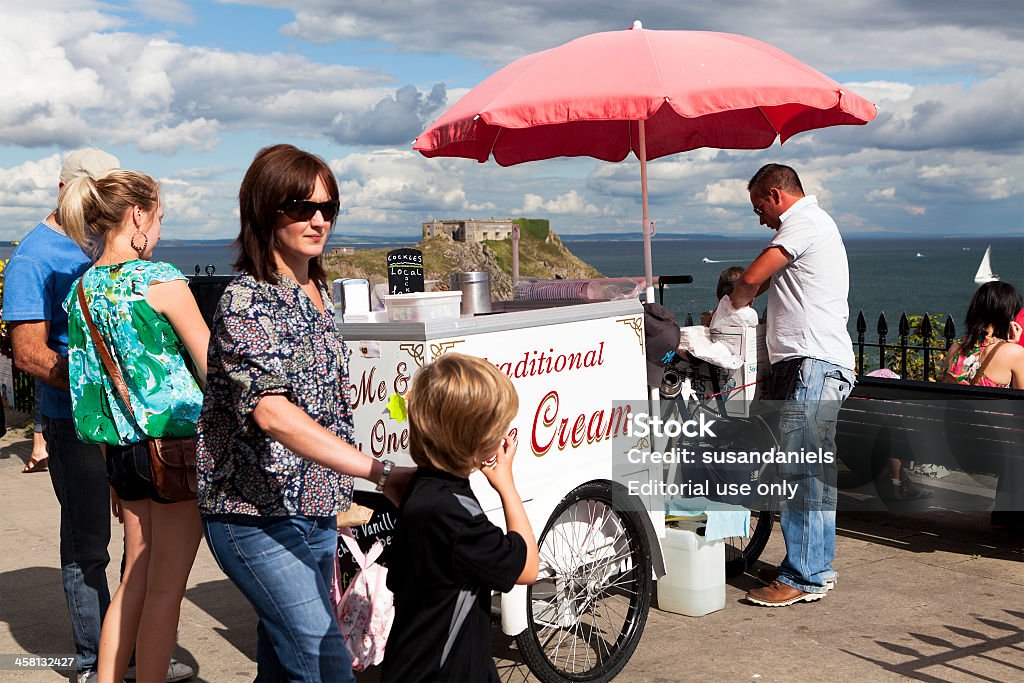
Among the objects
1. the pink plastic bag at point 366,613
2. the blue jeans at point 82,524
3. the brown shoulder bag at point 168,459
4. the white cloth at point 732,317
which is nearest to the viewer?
the brown shoulder bag at point 168,459

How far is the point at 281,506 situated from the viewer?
272 centimetres

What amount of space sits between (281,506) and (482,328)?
1435 mm

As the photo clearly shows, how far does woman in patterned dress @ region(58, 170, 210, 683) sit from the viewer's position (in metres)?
3.37

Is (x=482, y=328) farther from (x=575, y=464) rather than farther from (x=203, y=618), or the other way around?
(x=203, y=618)

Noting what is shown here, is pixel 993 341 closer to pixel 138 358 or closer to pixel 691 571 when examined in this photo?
pixel 691 571

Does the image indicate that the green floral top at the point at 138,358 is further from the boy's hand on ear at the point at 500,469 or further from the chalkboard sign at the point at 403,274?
the chalkboard sign at the point at 403,274

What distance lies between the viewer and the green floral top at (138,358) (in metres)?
3.37

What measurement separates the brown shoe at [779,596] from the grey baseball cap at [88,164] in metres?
3.62

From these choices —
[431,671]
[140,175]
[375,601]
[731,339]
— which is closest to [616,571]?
[375,601]

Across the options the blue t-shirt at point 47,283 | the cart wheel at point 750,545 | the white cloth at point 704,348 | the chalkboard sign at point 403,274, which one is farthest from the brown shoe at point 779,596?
the blue t-shirt at point 47,283

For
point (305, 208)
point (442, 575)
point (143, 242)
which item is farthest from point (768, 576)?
point (305, 208)

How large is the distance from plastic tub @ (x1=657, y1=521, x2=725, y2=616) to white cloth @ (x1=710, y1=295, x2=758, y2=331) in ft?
3.51

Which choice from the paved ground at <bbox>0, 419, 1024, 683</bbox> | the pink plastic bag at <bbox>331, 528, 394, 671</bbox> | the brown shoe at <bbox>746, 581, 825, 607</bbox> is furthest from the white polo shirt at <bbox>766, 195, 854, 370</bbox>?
the pink plastic bag at <bbox>331, 528, 394, 671</bbox>

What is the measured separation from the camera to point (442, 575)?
2602mm
